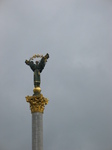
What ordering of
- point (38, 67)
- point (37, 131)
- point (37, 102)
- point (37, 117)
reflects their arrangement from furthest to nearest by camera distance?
point (38, 67) → point (37, 102) → point (37, 117) → point (37, 131)

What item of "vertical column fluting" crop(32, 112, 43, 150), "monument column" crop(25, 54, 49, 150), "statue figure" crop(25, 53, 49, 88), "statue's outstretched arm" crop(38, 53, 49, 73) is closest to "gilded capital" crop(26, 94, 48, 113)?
"monument column" crop(25, 54, 49, 150)

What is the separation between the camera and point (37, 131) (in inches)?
1645

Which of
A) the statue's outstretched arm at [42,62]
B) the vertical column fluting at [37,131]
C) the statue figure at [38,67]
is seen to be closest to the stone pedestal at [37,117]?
the vertical column fluting at [37,131]

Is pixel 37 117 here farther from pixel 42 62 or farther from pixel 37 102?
pixel 42 62

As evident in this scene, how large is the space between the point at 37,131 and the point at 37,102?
3.15m

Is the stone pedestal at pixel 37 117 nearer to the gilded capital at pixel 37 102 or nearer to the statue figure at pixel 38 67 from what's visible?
the gilded capital at pixel 37 102

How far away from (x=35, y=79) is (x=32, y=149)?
317 inches

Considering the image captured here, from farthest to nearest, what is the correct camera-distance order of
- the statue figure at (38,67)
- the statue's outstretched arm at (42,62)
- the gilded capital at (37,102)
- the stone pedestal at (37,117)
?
the statue's outstretched arm at (42,62) → the statue figure at (38,67) → the gilded capital at (37,102) → the stone pedestal at (37,117)

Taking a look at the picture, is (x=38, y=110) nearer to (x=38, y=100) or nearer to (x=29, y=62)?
(x=38, y=100)

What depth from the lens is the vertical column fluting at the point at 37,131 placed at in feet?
135

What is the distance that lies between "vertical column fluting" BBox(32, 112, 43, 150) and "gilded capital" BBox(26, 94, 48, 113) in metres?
0.49

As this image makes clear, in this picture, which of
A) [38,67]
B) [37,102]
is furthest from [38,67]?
[37,102]

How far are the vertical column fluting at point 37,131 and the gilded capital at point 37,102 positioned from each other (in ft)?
1.60

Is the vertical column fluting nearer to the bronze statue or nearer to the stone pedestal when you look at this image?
the stone pedestal
